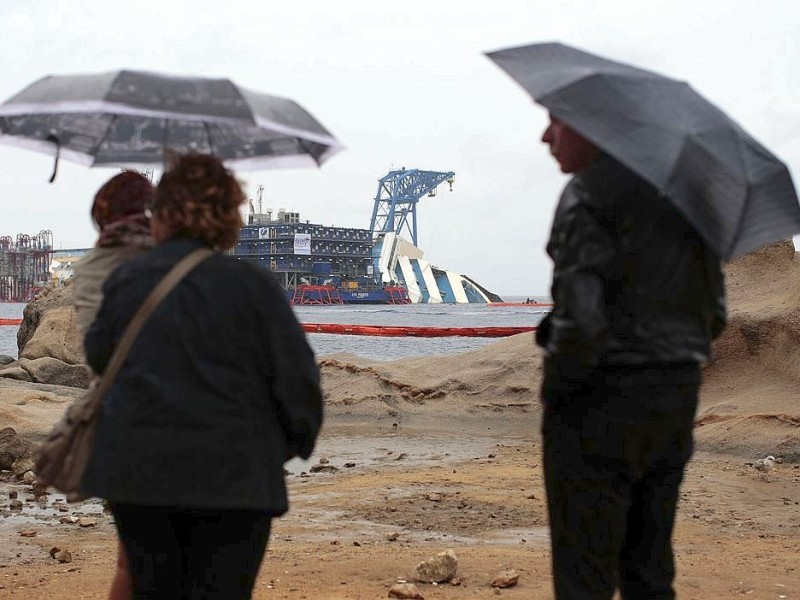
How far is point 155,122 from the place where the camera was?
3080 mm

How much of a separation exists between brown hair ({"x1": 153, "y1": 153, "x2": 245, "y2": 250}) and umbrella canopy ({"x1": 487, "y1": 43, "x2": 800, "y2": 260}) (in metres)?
0.82

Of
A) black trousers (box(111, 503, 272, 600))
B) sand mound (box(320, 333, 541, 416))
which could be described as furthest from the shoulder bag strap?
sand mound (box(320, 333, 541, 416))

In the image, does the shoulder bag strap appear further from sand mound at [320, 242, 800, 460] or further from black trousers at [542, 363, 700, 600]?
sand mound at [320, 242, 800, 460]

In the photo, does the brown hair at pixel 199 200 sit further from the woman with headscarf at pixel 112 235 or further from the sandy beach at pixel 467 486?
the sandy beach at pixel 467 486

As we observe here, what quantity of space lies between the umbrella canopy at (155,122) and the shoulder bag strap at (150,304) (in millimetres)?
466

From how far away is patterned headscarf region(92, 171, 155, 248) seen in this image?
9.10ft

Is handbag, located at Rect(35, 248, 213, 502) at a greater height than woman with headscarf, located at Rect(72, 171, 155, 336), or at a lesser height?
lesser

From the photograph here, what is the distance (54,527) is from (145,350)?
4953mm

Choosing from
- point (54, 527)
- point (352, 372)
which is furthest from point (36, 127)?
point (352, 372)

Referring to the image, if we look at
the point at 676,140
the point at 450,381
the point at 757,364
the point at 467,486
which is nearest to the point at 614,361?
the point at 676,140

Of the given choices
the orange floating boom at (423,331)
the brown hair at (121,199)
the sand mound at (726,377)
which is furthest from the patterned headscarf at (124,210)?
the orange floating boom at (423,331)

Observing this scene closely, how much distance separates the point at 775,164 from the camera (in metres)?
2.83

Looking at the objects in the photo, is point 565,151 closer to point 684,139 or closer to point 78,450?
point 684,139

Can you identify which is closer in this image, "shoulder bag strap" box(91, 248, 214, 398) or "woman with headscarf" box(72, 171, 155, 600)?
"shoulder bag strap" box(91, 248, 214, 398)
